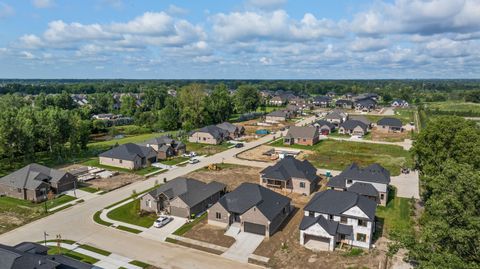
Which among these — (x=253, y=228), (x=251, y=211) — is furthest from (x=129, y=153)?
(x=253, y=228)

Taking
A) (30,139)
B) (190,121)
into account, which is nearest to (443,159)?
(30,139)

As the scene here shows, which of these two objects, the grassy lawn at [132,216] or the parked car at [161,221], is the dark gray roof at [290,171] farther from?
the grassy lawn at [132,216]

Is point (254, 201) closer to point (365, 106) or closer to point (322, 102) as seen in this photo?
point (365, 106)

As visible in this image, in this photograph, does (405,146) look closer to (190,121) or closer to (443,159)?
(443,159)

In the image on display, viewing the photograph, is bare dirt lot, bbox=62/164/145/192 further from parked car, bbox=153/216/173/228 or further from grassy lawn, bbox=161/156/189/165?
parked car, bbox=153/216/173/228

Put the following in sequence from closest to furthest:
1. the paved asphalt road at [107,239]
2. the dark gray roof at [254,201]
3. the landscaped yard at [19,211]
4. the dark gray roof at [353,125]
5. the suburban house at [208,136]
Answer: the paved asphalt road at [107,239]
the dark gray roof at [254,201]
the landscaped yard at [19,211]
the suburban house at [208,136]
the dark gray roof at [353,125]

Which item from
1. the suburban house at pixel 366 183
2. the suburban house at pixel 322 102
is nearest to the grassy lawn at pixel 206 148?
the suburban house at pixel 366 183
